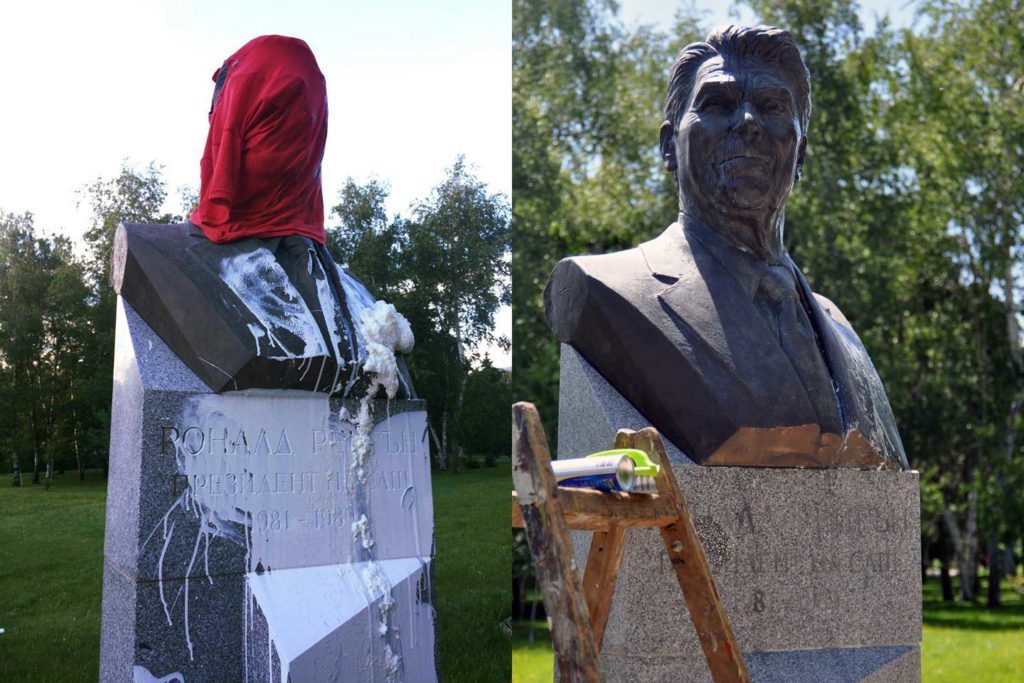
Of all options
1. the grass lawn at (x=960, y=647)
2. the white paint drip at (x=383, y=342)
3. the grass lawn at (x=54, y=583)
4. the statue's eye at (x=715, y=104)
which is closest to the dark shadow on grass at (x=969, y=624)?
the grass lawn at (x=960, y=647)

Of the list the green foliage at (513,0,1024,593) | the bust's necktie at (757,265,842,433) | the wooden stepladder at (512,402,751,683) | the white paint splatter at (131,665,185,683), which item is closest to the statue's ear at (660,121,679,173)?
the bust's necktie at (757,265,842,433)

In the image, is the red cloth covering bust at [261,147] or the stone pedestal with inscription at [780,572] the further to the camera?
the red cloth covering bust at [261,147]

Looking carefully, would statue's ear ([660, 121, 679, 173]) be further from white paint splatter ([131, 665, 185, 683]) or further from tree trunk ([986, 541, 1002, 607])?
tree trunk ([986, 541, 1002, 607])

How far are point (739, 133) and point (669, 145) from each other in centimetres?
35

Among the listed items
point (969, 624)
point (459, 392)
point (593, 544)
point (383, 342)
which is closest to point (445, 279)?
point (459, 392)

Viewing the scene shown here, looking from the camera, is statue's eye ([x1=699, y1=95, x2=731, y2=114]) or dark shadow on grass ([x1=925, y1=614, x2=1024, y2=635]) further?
dark shadow on grass ([x1=925, y1=614, x2=1024, y2=635])

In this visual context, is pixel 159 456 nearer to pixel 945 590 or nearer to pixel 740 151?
pixel 740 151

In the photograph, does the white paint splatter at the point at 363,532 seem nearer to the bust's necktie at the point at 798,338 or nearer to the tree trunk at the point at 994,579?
the bust's necktie at the point at 798,338

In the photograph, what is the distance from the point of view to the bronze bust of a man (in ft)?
11.1

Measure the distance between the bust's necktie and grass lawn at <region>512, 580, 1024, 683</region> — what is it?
5.13m

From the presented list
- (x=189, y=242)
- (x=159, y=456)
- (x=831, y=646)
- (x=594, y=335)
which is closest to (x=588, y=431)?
(x=594, y=335)

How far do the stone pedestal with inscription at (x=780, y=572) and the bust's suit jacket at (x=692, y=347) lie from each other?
0.09 m

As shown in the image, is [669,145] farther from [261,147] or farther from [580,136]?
[580,136]

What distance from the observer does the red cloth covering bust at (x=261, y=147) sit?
16.2 ft
